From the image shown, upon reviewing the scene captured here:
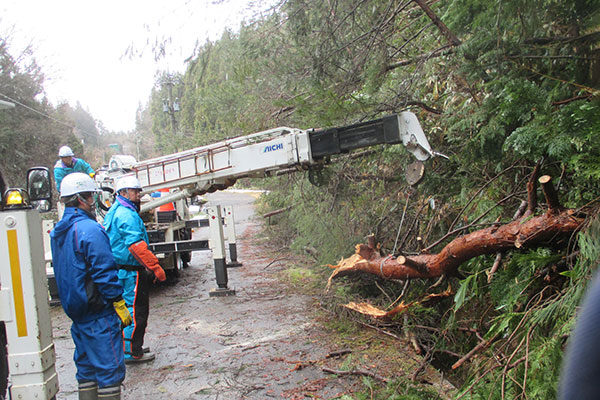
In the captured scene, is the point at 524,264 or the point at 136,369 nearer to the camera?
the point at 524,264

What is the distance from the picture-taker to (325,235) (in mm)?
7504

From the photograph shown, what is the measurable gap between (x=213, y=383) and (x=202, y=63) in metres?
3.58

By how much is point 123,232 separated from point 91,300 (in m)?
1.70

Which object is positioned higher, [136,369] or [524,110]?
[524,110]

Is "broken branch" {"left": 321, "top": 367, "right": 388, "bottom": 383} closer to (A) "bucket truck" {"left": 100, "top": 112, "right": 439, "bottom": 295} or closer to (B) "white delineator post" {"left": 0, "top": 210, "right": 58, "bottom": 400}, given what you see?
(A) "bucket truck" {"left": 100, "top": 112, "right": 439, "bottom": 295}

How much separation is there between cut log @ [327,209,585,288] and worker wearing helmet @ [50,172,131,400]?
281cm

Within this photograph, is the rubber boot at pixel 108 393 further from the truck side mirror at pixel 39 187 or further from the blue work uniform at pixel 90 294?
the truck side mirror at pixel 39 187

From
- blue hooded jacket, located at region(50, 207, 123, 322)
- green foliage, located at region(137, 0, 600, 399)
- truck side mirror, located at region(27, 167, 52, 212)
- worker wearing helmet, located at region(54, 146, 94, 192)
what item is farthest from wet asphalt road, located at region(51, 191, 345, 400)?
worker wearing helmet, located at region(54, 146, 94, 192)

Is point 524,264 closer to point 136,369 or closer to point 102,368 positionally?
point 102,368

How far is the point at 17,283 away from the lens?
320 centimetres

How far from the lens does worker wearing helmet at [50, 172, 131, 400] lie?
141 inches

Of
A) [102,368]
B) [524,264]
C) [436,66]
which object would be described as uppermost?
[436,66]

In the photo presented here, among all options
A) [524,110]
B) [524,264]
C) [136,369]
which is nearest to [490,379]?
[524,264]

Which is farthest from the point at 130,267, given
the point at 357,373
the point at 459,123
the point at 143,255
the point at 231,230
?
the point at 231,230
